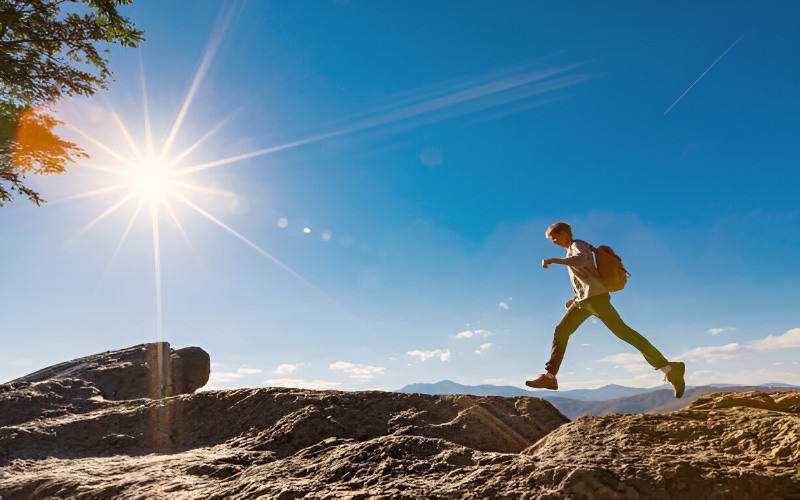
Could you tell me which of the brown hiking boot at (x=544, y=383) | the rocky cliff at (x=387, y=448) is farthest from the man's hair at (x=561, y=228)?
the rocky cliff at (x=387, y=448)

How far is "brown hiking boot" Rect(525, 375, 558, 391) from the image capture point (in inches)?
206

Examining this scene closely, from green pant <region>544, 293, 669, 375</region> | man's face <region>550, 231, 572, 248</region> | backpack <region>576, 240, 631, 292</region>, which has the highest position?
man's face <region>550, 231, 572, 248</region>

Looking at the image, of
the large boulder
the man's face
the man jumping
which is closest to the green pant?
the man jumping

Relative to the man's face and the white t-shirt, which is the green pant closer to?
the white t-shirt

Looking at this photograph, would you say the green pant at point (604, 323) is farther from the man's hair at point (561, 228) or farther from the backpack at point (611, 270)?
the man's hair at point (561, 228)

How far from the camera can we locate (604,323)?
4938 millimetres

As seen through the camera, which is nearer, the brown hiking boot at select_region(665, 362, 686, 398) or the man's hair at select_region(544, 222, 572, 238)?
the brown hiking boot at select_region(665, 362, 686, 398)

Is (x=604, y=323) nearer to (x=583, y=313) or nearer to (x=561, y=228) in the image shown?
(x=583, y=313)

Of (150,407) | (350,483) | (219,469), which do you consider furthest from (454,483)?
(150,407)

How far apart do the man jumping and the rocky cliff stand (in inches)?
16.6

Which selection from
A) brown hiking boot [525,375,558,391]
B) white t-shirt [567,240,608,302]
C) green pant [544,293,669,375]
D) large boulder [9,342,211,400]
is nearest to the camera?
green pant [544,293,669,375]

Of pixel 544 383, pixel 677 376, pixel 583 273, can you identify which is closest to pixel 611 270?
pixel 583 273

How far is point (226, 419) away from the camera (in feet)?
17.9

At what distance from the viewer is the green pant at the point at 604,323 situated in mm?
4746
